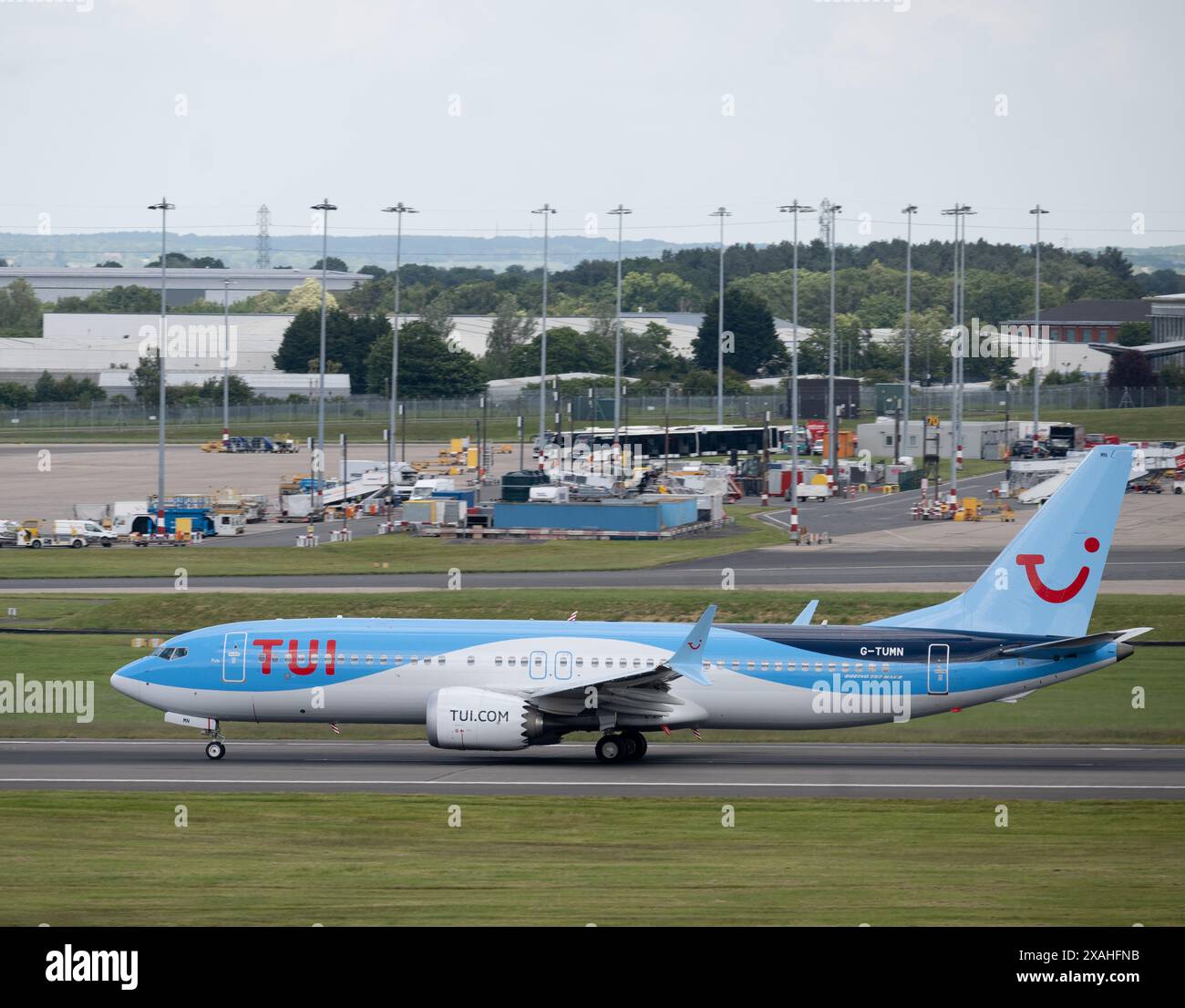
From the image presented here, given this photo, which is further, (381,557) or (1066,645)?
(381,557)

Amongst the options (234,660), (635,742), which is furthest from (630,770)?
(234,660)

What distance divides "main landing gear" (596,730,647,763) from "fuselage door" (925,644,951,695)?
26.1ft

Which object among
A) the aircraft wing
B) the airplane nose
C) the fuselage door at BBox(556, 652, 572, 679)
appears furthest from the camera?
the airplane nose

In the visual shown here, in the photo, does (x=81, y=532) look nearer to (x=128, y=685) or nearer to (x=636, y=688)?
(x=128, y=685)

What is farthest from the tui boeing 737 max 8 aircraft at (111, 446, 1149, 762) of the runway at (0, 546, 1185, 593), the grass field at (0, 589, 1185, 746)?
the runway at (0, 546, 1185, 593)

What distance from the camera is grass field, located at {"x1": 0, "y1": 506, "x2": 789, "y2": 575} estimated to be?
3071 inches

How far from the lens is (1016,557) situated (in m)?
40.8

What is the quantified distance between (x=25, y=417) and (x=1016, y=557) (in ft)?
552

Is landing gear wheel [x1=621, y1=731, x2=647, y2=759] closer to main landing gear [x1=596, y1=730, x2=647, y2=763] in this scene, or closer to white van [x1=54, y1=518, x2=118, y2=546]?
main landing gear [x1=596, y1=730, x2=647, y2=763]

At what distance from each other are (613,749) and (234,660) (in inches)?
419

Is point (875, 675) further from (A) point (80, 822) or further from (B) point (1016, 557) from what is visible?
(A) point (80, 822)

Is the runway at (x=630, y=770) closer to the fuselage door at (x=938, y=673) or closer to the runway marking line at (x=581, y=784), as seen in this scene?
the runway marking line at (x=581, y=784)

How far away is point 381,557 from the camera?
3327 inches
